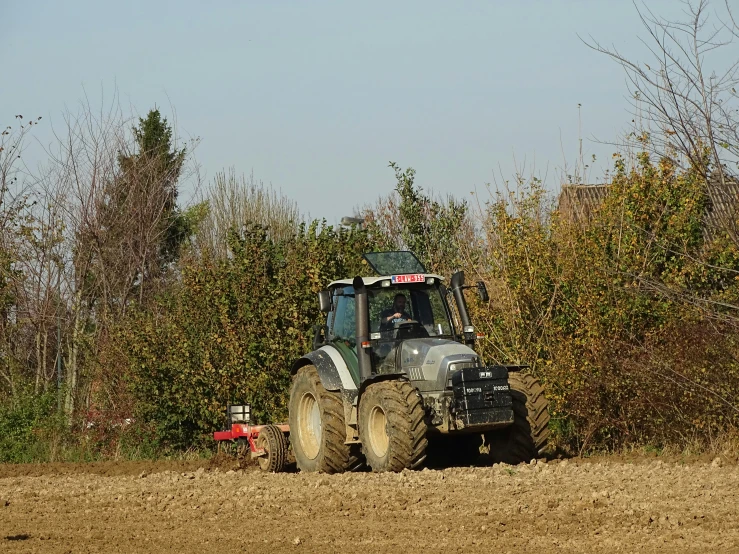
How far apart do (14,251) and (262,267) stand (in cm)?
783

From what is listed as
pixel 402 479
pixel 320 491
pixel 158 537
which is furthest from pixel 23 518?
pixel 402 479

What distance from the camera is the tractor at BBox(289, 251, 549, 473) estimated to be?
1090cm

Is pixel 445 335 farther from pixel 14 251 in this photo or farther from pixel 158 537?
pixel 14 251

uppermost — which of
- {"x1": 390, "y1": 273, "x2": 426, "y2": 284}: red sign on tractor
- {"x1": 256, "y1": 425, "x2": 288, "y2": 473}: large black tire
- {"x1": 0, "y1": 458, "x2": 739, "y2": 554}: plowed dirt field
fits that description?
{"x1": 390, "y1": 273, "x2": 426, "y2": 284}: red sign on tractor

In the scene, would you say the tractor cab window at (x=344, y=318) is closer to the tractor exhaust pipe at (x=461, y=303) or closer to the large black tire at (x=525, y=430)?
the tractor exhaust pipe at (x=461, y=303)

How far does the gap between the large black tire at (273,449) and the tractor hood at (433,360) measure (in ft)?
7.63

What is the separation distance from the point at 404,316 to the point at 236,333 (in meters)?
5.17

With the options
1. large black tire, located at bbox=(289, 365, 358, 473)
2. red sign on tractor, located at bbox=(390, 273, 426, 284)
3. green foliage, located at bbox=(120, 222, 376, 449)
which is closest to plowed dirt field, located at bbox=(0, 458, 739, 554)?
large black tire, located at bbox=(289, 365, 358, 473)

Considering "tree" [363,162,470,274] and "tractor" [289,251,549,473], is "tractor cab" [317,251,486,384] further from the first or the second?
"tree" [363,162,470,274]

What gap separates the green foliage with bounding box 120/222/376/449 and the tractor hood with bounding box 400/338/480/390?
14.6ft

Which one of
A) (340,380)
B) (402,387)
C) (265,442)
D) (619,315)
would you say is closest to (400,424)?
(402,387)

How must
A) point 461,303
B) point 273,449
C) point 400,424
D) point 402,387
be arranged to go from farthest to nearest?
point 273,449
point 461,303
point 402,387
point 400,424

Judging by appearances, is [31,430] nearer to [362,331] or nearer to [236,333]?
[236,333]

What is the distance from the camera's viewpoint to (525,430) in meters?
11.4
